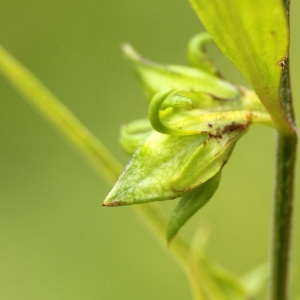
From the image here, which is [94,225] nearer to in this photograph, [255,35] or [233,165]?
[233,165]

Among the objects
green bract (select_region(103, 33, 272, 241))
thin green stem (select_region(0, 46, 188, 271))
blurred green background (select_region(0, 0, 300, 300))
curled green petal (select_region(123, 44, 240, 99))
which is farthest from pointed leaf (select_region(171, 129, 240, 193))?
blurred green background (select_region(0, 0, 300, 300))

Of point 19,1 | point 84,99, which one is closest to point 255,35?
point 84,99

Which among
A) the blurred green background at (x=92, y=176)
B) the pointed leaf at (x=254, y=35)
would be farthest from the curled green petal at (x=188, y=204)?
the blurred green background at (x=92, y=176)

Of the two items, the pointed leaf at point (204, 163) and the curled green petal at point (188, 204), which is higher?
the pointed leaf at point (204, 163)

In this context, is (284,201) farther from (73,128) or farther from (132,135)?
(73,128)

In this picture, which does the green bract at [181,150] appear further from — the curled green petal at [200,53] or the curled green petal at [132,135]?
the curled green petal at [200,53]

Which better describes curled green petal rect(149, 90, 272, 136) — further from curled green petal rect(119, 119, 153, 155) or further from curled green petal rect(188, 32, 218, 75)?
curled green petal rect(188, 32, 218, 75)

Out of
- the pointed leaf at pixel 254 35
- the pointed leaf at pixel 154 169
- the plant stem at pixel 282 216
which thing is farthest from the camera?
the plant stem at pixel 282 216
